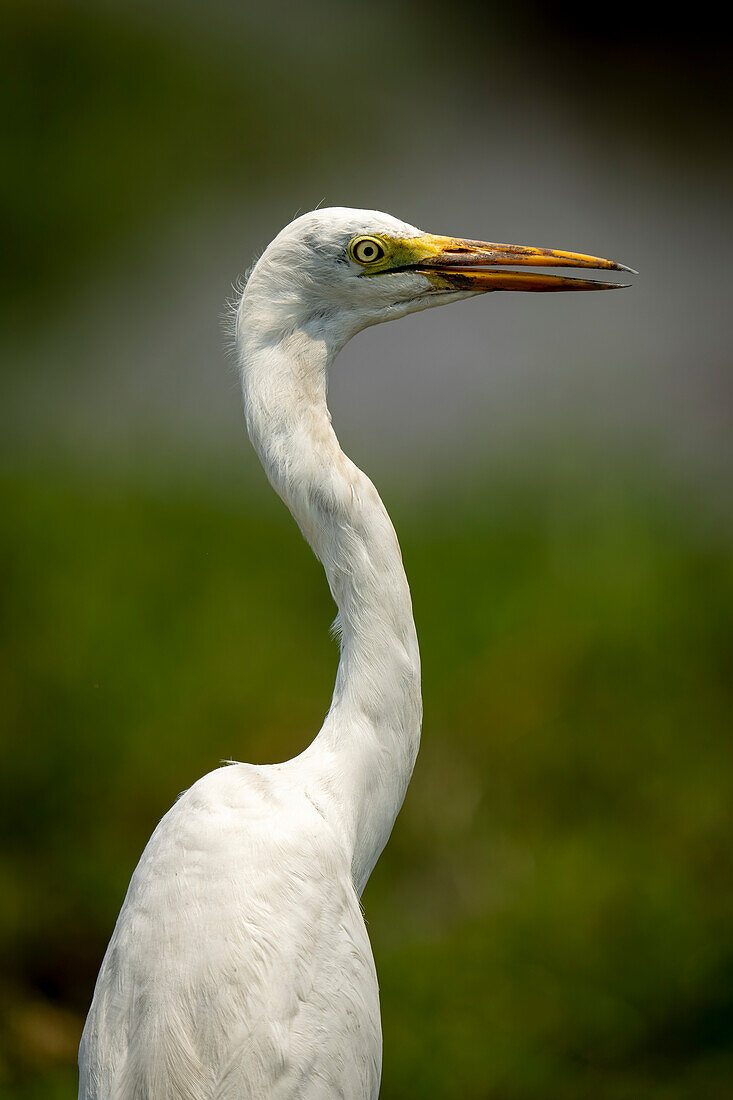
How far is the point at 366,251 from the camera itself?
1.00 m

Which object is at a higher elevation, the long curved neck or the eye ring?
the eye ring

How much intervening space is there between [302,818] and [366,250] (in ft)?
1.80

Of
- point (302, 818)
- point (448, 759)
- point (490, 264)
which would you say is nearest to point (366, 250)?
point (490, 264)

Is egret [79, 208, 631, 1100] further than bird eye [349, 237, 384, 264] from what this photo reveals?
A: No

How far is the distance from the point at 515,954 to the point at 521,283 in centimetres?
186

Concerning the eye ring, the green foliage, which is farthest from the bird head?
the green foliage

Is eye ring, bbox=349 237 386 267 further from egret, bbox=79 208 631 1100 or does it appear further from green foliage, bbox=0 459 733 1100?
green foliage, bbox=0 459 733 1100

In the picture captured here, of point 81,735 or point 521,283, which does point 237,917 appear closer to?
point 521,283

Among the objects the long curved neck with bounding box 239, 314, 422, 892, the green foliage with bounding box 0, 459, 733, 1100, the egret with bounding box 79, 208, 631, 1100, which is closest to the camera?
the egret with bounding box 79, 208, 631, 1100

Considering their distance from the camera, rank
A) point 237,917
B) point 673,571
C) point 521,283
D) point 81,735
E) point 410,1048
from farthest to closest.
A: point 673,571 → point 81,735 → point 410,1048 → point 521,283 → point 237,917

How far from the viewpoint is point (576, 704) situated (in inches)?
111

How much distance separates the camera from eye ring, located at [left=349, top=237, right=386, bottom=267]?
100 cm

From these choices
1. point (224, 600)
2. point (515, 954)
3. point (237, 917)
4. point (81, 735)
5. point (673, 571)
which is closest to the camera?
point (237, 917)

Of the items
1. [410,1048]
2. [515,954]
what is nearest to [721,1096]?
[515,954]
